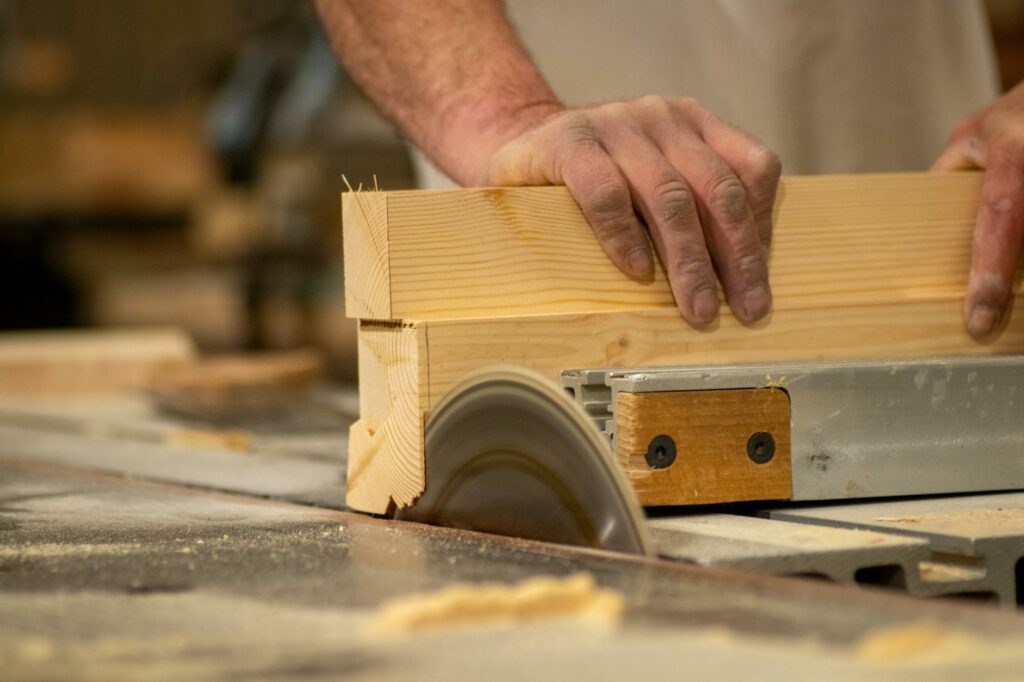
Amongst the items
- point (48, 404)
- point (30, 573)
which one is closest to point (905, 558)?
point (30, 573)

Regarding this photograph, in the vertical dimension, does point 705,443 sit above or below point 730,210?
below

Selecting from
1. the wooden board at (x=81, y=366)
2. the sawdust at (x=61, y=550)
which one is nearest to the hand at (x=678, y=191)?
the sawdust at (x=61, y=550)

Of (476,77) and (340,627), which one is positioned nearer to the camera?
(340,627)

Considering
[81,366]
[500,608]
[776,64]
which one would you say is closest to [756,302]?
[500,608]

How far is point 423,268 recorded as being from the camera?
1.67m

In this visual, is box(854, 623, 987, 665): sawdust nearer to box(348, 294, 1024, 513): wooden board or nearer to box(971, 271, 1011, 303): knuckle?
box(348, 294, 1024, 513): wooden board

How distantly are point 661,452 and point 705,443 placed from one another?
50mm

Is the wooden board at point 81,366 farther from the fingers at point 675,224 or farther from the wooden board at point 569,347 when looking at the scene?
the fingers at point 675,224

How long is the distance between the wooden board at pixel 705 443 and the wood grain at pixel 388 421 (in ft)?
0.79

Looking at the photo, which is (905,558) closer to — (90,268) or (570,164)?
(570,164)

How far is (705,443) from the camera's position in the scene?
1538 millimetres

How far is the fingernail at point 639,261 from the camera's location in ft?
5.62

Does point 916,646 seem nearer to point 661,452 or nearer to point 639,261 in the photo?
point 661,452

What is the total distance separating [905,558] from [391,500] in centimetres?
64
